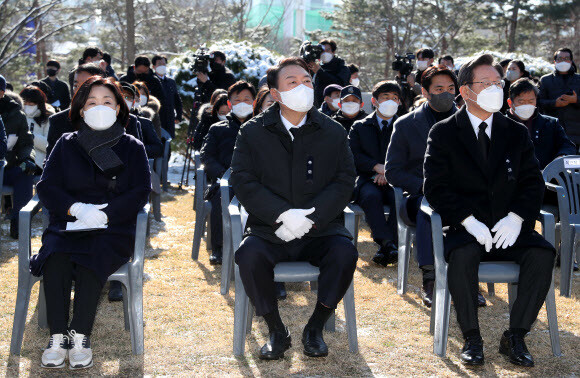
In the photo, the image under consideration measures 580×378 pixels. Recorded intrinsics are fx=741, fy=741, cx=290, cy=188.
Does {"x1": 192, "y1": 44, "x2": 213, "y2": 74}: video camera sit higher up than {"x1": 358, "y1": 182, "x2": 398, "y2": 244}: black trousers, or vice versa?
{"x1": 192, "y1": 44, "x2": 213, "y2": 74}: video camera

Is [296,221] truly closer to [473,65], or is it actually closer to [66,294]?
[66,294]

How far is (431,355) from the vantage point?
3979mm

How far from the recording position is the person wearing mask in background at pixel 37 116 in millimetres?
7590

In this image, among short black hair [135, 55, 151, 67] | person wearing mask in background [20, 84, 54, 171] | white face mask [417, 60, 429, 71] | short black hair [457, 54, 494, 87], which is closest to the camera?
short black hair [457, 54, 494, 87]

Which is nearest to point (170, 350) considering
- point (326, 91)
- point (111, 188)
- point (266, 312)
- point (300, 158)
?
point (266, 312)

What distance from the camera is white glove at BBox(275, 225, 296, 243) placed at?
12.8ft

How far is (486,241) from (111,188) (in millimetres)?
2062

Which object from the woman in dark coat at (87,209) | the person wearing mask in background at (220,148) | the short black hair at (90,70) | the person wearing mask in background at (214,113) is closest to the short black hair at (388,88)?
the person wearing mask in background at (220,148)

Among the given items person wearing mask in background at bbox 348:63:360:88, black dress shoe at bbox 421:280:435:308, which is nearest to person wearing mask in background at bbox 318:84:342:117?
black dress shoe at bbox 421:280:435:308

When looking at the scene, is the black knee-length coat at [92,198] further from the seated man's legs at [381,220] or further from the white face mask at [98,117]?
the seated man's legs at [381,220]

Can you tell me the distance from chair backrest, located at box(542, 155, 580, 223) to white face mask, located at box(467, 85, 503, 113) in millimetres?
1439

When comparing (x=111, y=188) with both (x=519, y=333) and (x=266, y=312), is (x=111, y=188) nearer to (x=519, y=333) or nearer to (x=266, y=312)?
(x=266, y=312)

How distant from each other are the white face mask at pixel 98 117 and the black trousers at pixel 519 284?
204 cm

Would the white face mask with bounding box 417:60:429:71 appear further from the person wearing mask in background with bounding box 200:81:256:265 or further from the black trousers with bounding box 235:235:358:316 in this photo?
the black trousers with bounding box 235:235:358:316
